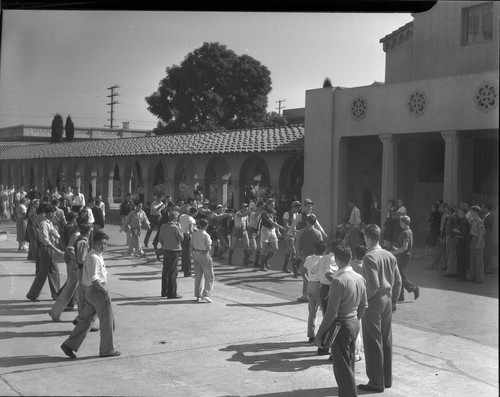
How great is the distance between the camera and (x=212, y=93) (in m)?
6.72

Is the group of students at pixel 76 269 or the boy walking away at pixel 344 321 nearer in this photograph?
the boy walking away at pixel 344 321

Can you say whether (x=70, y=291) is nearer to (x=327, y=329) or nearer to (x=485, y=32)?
(x=327, y=329)

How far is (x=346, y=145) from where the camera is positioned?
268 inches

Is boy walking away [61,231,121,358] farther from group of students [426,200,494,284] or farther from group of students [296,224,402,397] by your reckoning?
group of students [426,200,494,284]

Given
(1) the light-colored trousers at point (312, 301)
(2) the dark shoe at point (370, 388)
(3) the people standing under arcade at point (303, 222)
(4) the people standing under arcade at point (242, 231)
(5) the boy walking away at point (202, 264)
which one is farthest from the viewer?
(5) the boy walking away at point (202, 264)

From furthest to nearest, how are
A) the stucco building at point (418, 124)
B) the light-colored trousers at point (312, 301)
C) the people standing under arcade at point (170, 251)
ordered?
the people standing under arcade at point (170, 251), the light-colored trousers at point (312, 301), the stucco building at point (418, 124)

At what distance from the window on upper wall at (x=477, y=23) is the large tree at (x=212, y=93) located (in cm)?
176

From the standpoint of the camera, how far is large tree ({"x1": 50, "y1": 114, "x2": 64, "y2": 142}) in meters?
6.33

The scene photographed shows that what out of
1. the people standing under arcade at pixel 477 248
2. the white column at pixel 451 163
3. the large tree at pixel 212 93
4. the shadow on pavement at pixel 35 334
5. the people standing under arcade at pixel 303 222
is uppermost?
the large tree at pixel 212 93

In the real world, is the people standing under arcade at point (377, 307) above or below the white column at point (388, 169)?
below

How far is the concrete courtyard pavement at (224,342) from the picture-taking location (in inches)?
255

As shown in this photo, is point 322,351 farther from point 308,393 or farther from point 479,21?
point 479,21

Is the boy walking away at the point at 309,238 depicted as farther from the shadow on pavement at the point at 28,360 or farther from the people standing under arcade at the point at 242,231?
the shadow on pavement at the point at 28,360

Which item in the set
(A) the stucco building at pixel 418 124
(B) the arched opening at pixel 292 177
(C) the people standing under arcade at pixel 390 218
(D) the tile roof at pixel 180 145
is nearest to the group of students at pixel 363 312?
(C) the people standing under arcade at pixel 390 218
